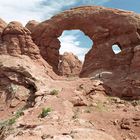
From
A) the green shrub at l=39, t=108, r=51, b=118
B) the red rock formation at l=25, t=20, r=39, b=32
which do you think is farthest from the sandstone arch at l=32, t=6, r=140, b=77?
the green shrub at l=39, t=108, r=51, b=118

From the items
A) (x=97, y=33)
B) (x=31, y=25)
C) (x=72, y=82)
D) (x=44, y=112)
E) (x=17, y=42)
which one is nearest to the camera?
(x=44, y=112)

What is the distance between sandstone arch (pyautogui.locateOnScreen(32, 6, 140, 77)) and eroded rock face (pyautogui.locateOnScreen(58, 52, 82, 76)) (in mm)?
14472

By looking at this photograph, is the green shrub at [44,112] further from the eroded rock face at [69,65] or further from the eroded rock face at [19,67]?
the eroded rock face at [69,65]

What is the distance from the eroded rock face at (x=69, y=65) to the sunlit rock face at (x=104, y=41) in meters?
14.4

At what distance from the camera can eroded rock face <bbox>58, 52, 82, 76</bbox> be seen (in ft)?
145

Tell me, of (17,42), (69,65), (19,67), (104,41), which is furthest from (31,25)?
(69,65)

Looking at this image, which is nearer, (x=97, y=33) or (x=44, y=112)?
(x=44, y=112)

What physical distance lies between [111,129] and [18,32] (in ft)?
46.7

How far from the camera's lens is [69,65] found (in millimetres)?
45719

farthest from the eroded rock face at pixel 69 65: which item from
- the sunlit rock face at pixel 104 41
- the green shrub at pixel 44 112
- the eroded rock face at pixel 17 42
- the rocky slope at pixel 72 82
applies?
the green shrub at pixel 44 112

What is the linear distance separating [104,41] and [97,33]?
2.97 ft

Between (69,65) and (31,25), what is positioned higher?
(31,25)

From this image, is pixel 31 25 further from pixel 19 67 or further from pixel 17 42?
pixel 19 67

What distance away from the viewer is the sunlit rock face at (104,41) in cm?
2361
